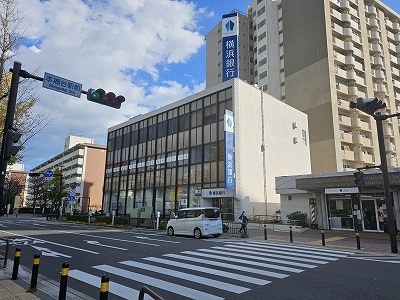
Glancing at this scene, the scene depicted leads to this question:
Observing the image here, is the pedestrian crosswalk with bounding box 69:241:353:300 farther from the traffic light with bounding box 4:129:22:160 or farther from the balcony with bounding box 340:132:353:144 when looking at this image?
the balcony with bounding box 340:132:353:144

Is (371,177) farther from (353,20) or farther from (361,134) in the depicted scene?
(353,20)

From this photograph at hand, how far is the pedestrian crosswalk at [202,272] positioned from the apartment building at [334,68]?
34380 millimetres

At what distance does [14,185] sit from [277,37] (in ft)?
202

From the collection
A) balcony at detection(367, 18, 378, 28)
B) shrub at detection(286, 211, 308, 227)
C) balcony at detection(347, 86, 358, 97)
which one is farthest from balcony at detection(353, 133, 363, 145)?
shrub at detection(286, 211, 308, 227)

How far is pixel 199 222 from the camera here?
18.6 metres

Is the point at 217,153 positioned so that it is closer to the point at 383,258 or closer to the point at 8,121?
the point at 383,258

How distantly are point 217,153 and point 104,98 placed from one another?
2416cm

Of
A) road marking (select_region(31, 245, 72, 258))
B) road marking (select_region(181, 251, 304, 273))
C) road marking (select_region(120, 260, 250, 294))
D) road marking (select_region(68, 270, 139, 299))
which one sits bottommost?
road marking (select_region(68, 270, 139, 299))

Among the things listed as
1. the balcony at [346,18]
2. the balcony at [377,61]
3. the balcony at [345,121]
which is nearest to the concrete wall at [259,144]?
the balcony at [345,121]

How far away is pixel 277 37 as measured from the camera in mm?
54406

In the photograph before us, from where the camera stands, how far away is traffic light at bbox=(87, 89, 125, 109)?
8898mm

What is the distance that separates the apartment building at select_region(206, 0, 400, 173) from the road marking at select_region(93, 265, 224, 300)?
38.5 metres

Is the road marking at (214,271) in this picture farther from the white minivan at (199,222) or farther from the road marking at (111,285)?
the white minivan at (199,222)

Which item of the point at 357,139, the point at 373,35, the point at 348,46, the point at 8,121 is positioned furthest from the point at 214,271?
the point at 373,35
